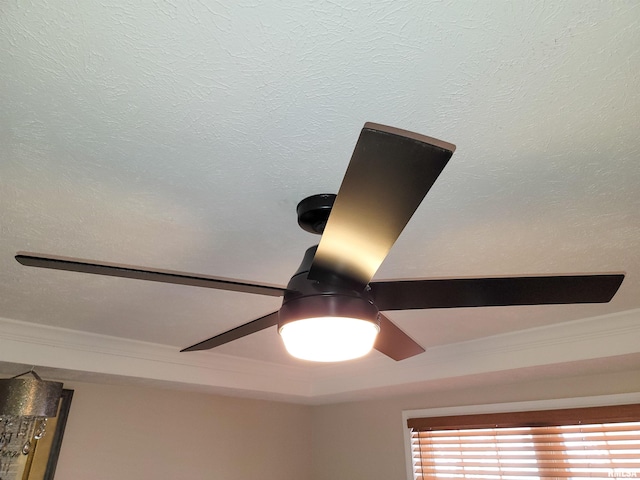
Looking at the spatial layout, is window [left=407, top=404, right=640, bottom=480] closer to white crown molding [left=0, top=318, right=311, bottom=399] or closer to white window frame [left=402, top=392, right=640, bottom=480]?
white window frame [left=402, top=392, right=640, bottom=480]

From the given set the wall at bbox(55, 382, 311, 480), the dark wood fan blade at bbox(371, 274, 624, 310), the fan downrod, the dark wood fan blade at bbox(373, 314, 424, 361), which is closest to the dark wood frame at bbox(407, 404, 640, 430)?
the wall at bbox(55, 382, 311, 480)

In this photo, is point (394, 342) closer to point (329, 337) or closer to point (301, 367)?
point (329, 337)

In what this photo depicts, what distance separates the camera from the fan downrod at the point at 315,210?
1.17 meters

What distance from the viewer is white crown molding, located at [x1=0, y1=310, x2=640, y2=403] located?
6.93 feet

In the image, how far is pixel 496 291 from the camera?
1.04 m

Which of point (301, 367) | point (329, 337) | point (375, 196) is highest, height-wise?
point (301, 367)

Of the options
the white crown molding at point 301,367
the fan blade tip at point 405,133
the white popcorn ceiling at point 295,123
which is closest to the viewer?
the fan blade tip at point 405,133

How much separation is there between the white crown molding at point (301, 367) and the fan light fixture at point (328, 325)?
5.12 feet

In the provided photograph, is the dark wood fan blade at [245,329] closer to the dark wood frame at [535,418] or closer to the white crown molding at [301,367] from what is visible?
the white crown molding at [301,367]

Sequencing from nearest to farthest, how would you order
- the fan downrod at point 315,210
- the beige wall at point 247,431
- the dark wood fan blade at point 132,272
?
1. the dark wood fan blade at point 132,272
2. the fan downrod at point 315,210
3. the beige wall at point 247,431

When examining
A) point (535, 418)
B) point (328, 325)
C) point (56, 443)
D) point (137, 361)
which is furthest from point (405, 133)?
point (56, 443)

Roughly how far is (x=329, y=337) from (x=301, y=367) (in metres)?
2.33

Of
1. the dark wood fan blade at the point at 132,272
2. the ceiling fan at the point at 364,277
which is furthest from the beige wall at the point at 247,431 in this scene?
the dark wood fan blade at the point at 132,272

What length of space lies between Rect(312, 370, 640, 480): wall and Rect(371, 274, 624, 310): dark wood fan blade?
67.3 inches
